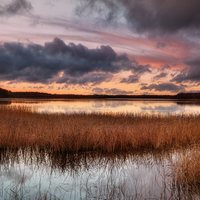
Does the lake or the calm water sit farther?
the calm water

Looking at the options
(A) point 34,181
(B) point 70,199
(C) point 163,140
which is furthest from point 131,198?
(C) point 163,140

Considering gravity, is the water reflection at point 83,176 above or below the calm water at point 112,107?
above

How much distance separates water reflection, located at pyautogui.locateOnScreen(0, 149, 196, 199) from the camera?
15.2 ft

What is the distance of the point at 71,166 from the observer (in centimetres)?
663

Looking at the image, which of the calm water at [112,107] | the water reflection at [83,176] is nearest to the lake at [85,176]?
the water reflection at [83,176]

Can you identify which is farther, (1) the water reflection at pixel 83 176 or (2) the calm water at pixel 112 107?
(2) the calm water at pixel 112 107

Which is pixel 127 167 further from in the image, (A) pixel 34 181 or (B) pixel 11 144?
(B) pixel 11 144

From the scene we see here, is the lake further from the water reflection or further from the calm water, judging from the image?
the calm water

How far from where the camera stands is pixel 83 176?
5734 millimetres

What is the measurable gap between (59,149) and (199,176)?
18.7ft

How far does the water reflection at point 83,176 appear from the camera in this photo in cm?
462

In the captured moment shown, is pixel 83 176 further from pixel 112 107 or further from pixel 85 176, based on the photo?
pixel 112 107

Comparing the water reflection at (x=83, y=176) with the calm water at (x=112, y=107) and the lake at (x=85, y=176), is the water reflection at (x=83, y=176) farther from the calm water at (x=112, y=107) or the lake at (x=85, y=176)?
the calm water at (x=112, y=107)

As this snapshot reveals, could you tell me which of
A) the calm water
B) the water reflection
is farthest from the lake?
the calm water
